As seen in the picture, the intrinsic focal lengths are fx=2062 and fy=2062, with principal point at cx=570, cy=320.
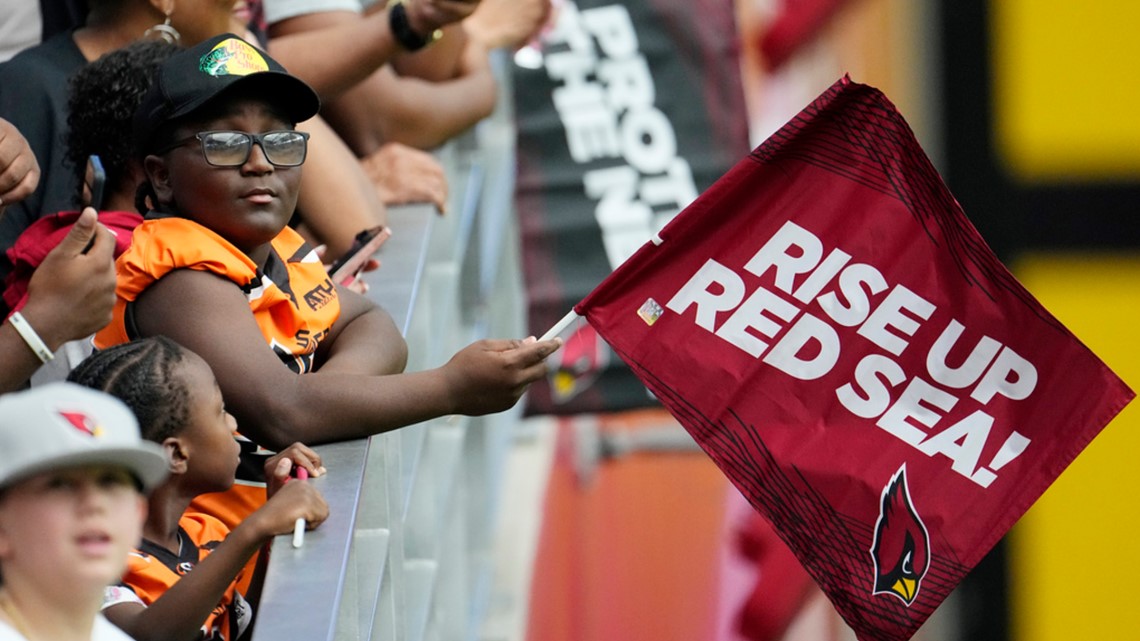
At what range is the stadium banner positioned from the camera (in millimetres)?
6430

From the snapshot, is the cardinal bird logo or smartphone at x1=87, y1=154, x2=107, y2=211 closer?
smartphone at x1=87, y1=154, x2=107, y2=211

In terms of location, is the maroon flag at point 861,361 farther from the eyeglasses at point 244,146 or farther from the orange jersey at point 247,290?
the eyeglasses at point 244,146

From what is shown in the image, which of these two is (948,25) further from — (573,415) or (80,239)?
(80,239)

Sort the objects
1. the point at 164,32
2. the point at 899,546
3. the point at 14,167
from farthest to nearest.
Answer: the point at 164,32 → the point at 899,546 → the point at 14,167

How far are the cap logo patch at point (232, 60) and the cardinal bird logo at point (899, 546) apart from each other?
130 cm

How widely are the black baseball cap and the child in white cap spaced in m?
1.22

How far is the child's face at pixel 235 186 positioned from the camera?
10.2ft

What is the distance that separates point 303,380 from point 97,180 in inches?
20.9

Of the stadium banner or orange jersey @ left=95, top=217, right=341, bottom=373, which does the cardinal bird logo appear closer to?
orange jersey @ left=95, top=217, right=341, bottom=373

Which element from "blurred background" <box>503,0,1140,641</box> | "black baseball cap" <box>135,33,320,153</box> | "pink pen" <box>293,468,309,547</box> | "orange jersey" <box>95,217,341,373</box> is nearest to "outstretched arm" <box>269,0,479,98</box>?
"orange jersey" <box>95,217,341,373</box>

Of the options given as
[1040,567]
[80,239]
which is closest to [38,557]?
[80,239]

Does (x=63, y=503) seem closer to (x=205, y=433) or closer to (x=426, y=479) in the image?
(x=205, y=433)

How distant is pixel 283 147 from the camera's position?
10.3 ft

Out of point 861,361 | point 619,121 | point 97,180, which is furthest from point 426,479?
point 619,121
